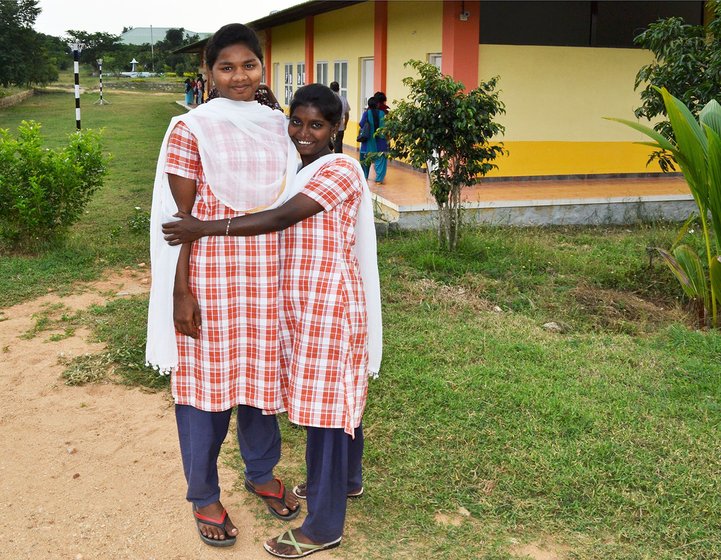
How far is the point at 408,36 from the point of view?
11453 millimetres

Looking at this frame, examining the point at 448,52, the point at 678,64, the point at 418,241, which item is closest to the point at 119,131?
the point at 448,52

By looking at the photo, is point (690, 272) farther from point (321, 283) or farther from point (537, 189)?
point (537, 189)

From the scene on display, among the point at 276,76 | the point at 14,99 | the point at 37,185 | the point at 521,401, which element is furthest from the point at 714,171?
the point at 14,99

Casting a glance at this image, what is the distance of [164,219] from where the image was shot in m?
2.47

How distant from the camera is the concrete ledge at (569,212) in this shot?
809 cm

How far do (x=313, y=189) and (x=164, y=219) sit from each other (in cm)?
48

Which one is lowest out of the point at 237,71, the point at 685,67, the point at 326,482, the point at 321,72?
the point at 326,482

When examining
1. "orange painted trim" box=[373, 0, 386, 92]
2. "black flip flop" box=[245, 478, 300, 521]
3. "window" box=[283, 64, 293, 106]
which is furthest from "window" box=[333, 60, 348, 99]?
"black flip flop" box=[245, 478, 300, 521]

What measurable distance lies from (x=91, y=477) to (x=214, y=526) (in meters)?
0.77

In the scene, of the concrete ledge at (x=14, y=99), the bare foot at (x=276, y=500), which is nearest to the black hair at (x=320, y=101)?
the bare foot at (x=276, y=500)

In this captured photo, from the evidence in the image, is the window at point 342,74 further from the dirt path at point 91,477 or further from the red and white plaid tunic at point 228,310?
the red and white plaid tunic at point 228,310

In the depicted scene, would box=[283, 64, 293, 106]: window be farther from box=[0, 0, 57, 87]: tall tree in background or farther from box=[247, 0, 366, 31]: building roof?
box=[0, 0, 57, 87]: tall tree in background

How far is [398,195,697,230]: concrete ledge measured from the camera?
8.09 meters

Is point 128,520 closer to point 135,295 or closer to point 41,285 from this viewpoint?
point 135,295
